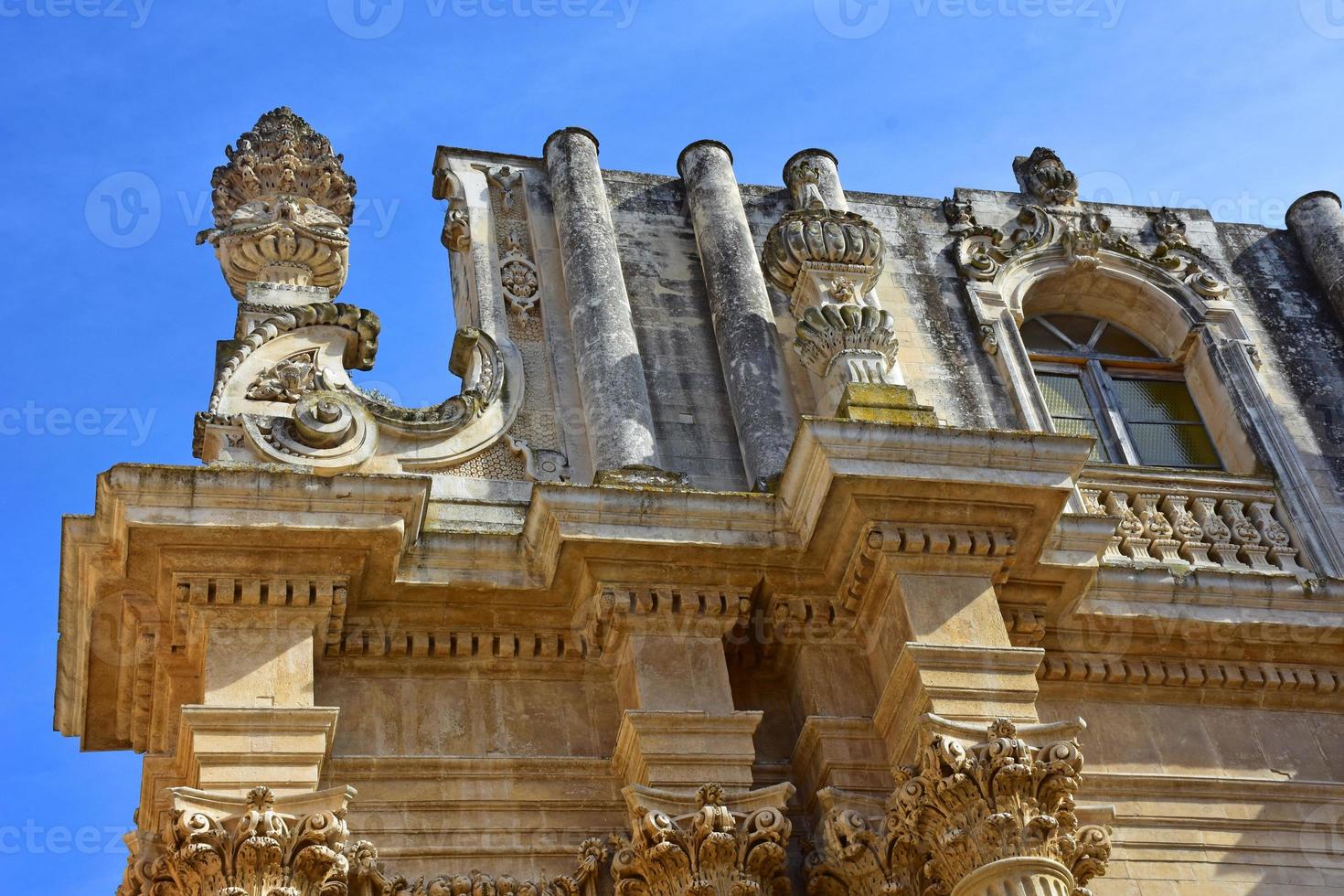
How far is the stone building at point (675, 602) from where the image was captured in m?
9.58

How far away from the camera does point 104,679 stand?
→ 424 inches

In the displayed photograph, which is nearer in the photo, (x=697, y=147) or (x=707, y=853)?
(x=707, y=853)

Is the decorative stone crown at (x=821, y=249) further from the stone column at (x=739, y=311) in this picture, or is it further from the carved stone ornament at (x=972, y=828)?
the carved stone ornament at (x=972, y=828)

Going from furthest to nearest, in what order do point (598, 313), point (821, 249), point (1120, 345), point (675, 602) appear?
point (1120, 345)
point (821, 249)
point (598, 313)
point (675, 602)

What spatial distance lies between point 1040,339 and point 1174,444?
129 cm

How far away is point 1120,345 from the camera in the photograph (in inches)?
579

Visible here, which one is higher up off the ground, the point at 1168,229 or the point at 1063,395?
the point at 1168,229

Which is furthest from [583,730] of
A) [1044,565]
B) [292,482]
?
[1044,565]

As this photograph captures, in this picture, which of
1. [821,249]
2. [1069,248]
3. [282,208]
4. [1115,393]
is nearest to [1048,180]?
[1069,248]

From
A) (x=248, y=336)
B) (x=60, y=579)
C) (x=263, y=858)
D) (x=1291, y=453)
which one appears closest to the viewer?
(x=263, y=858)

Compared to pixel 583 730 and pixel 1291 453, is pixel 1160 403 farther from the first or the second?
pixel 583 730

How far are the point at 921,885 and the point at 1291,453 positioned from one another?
5.26m

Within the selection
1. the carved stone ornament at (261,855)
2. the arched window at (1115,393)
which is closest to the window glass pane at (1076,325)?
the arched window at (1115,393)

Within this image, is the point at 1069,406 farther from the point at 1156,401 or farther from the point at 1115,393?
the point at 1156,401
